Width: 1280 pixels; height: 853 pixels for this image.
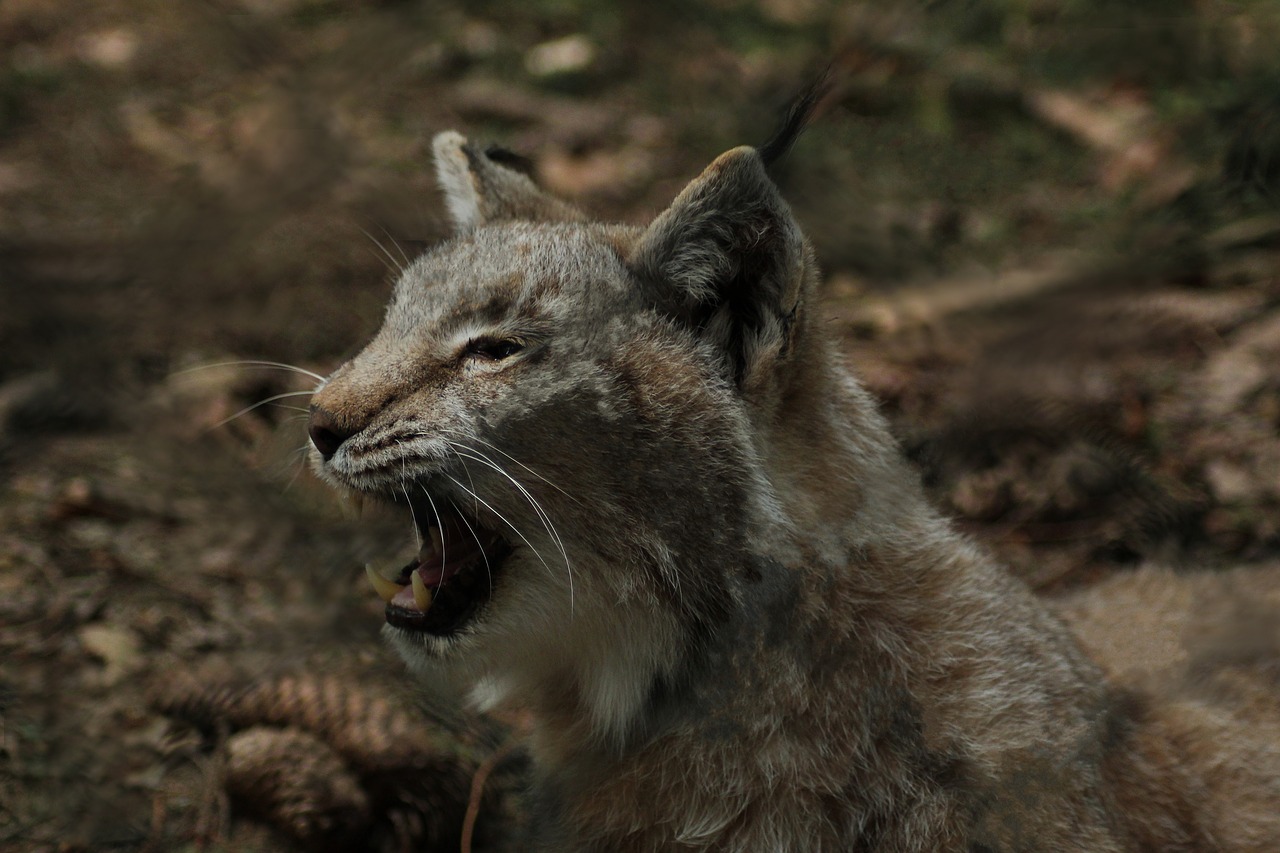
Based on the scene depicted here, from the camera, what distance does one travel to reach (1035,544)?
19.2 feet

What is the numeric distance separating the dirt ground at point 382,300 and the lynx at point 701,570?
0.46 metres

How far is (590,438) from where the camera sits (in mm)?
3121

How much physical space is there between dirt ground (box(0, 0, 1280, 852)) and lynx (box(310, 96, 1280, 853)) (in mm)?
455

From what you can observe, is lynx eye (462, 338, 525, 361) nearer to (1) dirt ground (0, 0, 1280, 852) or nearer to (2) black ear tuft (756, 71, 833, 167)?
(1) dirt ground (0, 0, 1280, 852)

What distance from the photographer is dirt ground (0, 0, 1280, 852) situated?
297 cm

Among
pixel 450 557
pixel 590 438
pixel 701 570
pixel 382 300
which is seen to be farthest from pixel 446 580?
pixel 382 300

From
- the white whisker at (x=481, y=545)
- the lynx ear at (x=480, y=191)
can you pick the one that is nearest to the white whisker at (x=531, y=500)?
the white whisker at (x=481, y=545)

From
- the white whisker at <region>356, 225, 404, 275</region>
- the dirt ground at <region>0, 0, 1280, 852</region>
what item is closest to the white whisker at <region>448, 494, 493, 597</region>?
the dirt ground at <region>0, 0, 1280, 852</region>

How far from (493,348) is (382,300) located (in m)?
1.82

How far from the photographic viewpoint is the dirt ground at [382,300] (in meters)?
2.97

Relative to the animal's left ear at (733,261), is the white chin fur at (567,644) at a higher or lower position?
lower

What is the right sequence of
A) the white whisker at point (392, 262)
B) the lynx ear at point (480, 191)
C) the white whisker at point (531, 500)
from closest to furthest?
the white whisker at point (531, 500)
the white whisker at point (392, 262)
the lynx ear at point (480, 191)

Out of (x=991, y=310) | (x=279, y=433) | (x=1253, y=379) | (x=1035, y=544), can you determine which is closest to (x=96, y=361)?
(x=279, y=433)

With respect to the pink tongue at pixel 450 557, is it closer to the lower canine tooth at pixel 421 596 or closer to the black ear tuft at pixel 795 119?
the lower canine tooth at pixel 421 596
